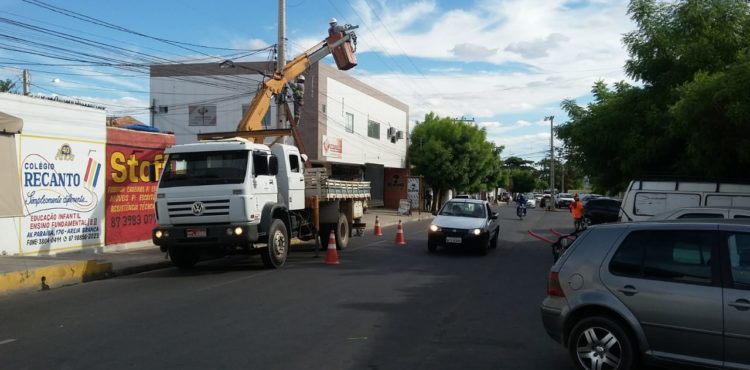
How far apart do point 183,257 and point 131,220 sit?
4372 mm

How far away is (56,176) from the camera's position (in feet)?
45.9

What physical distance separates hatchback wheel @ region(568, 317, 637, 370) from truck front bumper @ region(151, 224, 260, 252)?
7.62m

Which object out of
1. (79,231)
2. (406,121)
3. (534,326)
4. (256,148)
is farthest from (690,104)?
(406,121)

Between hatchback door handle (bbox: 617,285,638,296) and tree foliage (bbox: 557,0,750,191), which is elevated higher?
tree foliage (bbox: 557,0,750,191)

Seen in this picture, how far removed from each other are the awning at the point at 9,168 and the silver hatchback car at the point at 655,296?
438 inches

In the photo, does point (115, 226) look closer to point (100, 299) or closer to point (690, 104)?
point (100, 299)

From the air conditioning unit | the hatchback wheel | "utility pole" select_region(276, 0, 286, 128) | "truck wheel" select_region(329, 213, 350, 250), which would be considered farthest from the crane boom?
the air conditioning unit

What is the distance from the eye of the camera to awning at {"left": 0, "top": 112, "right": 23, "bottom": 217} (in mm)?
11867

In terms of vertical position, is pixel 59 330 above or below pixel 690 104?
below

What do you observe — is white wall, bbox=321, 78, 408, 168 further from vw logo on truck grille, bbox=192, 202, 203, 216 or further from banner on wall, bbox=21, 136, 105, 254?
vw logo on truck grille, bbox=192, 202, 203, 216

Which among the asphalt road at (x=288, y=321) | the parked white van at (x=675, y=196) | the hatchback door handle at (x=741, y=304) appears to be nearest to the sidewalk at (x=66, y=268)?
the asphalt road at (x=288, y=321)

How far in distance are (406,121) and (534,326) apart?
43.0m

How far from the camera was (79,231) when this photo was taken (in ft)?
48.2

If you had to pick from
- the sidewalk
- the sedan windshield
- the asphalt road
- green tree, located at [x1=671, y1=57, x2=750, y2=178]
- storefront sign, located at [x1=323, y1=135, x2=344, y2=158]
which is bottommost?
the asphalt road
